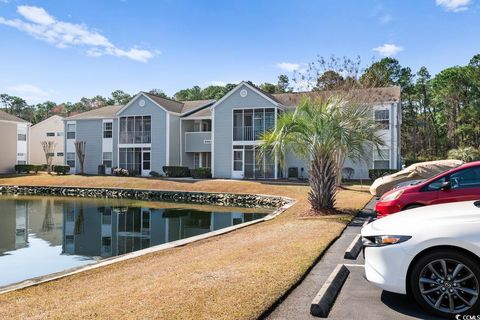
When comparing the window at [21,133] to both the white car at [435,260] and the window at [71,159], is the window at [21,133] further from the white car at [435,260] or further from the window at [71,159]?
the white car at [435,260]

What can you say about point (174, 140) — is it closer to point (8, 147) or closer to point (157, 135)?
point (157, 135)

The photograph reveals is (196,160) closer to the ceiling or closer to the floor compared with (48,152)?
closer to the floor

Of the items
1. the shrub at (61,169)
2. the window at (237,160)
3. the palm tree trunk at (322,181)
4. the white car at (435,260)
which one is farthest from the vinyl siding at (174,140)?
the white car at (435,260)

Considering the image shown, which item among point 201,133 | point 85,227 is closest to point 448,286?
point 85,227

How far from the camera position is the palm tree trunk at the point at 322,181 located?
1633cm

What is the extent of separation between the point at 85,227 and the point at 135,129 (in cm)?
2334

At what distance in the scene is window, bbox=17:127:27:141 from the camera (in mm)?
49969

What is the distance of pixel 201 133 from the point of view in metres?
39.2

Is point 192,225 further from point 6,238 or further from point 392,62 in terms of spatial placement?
point 392,62

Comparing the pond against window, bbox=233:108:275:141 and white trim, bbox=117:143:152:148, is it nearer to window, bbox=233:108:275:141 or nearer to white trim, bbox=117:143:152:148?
white trim, bbox=117:143:152:148

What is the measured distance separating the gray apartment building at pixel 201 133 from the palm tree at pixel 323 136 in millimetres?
12580

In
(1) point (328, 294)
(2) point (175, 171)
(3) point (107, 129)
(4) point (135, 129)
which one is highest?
(3) point (107, 129)

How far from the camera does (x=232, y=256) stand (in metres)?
9.06

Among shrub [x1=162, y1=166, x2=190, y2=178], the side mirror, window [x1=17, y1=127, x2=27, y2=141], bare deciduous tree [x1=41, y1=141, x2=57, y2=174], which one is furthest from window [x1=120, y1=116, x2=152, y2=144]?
the side mirror
